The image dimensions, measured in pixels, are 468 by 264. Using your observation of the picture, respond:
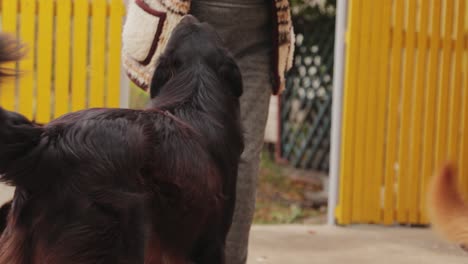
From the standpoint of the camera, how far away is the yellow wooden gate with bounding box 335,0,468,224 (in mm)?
5465

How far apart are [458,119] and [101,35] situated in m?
2.61

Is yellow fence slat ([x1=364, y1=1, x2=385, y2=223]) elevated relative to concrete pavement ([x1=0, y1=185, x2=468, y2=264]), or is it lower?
elevated

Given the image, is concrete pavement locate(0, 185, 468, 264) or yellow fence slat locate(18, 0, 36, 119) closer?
concrete pavement locate(0, 185, 468, 264)

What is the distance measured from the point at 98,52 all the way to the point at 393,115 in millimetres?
2097

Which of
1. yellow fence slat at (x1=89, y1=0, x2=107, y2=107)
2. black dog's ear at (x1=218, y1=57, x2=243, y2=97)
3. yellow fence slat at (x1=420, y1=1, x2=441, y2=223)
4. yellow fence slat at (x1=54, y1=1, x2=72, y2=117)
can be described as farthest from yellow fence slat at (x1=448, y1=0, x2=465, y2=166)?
black dog's ear at (x1=218, y1=57, x2=243, y2=97)

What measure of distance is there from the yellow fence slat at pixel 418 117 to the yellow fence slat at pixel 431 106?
0.12ft

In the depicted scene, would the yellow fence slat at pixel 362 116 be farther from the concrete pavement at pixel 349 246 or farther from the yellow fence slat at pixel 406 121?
the yellow fence slat at pixel 406 121

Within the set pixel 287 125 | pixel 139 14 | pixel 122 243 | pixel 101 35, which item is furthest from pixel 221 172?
pixel 287 125

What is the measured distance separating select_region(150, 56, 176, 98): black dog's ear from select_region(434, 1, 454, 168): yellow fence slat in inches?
125

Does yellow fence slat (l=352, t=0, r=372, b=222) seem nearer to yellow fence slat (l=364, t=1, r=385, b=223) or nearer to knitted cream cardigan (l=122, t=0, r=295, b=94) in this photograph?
yellow fence slat (l=364, t=1, r=385, b=223)

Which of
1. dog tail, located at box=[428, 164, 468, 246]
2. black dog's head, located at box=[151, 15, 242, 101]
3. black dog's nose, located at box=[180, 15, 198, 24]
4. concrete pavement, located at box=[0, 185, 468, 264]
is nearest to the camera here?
dog tail, located at box=[428, 164, 468, 246]

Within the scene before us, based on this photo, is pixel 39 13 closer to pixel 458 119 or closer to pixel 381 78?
pixel 381 78

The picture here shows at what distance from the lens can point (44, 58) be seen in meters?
5.03

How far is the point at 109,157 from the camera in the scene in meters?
2.27
